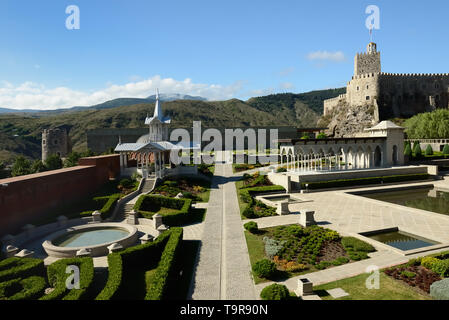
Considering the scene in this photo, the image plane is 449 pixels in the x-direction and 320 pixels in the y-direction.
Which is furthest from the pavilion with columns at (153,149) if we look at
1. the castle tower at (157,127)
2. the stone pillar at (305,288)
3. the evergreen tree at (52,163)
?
the stone pillar at (305,288)

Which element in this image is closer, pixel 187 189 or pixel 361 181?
pixel 187 189

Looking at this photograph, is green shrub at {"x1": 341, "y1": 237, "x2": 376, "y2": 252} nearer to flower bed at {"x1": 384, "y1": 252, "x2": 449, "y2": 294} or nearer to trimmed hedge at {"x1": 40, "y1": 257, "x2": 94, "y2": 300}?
flower bed at {"x1": 384, "y1": 252, "x2": 449, "y2": 294}

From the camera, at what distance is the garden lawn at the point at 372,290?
30.4ft

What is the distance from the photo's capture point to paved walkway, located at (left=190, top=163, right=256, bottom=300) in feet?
33.0

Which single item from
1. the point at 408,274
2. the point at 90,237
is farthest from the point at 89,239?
the point at 408,274

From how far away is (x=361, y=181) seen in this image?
3017 centimetres

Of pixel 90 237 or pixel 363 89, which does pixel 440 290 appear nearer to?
pixel 90 237

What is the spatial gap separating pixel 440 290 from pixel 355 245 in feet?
15.2

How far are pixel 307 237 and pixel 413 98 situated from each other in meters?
62.4

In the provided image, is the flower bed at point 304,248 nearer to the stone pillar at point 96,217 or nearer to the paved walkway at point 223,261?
the paved walkway at point 223,261

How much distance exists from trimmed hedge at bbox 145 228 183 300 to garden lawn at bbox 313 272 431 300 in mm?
5344

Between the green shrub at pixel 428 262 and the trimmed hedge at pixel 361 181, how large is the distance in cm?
1665
